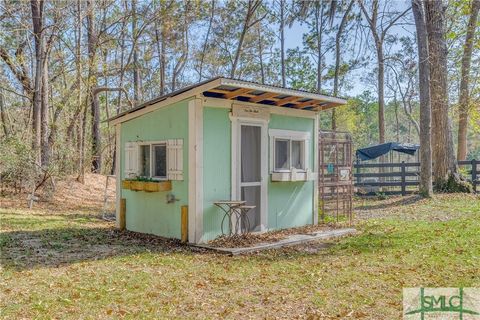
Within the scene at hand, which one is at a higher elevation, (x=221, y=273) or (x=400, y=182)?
(x=400, y=182)

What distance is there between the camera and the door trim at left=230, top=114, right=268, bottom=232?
6465mm

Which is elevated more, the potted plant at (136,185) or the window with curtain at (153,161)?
the window with curtain at (153,161)

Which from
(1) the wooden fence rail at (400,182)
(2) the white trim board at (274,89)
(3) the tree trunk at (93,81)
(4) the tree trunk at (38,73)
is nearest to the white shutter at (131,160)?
(2) the white trim board at (274,89)

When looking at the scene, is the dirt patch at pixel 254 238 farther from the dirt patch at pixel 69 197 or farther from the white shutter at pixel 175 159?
the dirt patch at pixel 69 197

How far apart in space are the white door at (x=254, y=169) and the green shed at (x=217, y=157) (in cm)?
2

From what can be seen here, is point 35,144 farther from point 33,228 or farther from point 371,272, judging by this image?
point 371,272

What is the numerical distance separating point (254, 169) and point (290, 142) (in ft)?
3.26

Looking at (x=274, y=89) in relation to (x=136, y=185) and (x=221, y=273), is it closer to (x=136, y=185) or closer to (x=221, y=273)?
(x=136, y=185)

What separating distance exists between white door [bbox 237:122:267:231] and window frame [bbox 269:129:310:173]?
7.1 inches

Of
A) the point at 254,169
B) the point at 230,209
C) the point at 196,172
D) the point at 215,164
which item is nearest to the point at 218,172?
the point at 215,164

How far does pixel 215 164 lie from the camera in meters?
6.24

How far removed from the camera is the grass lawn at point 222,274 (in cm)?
344

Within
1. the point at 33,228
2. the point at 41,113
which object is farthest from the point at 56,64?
the point at 33,228

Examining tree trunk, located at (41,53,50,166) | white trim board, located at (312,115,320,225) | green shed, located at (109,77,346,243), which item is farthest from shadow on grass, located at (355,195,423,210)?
tree trunk, located at (41,53,50,166)
